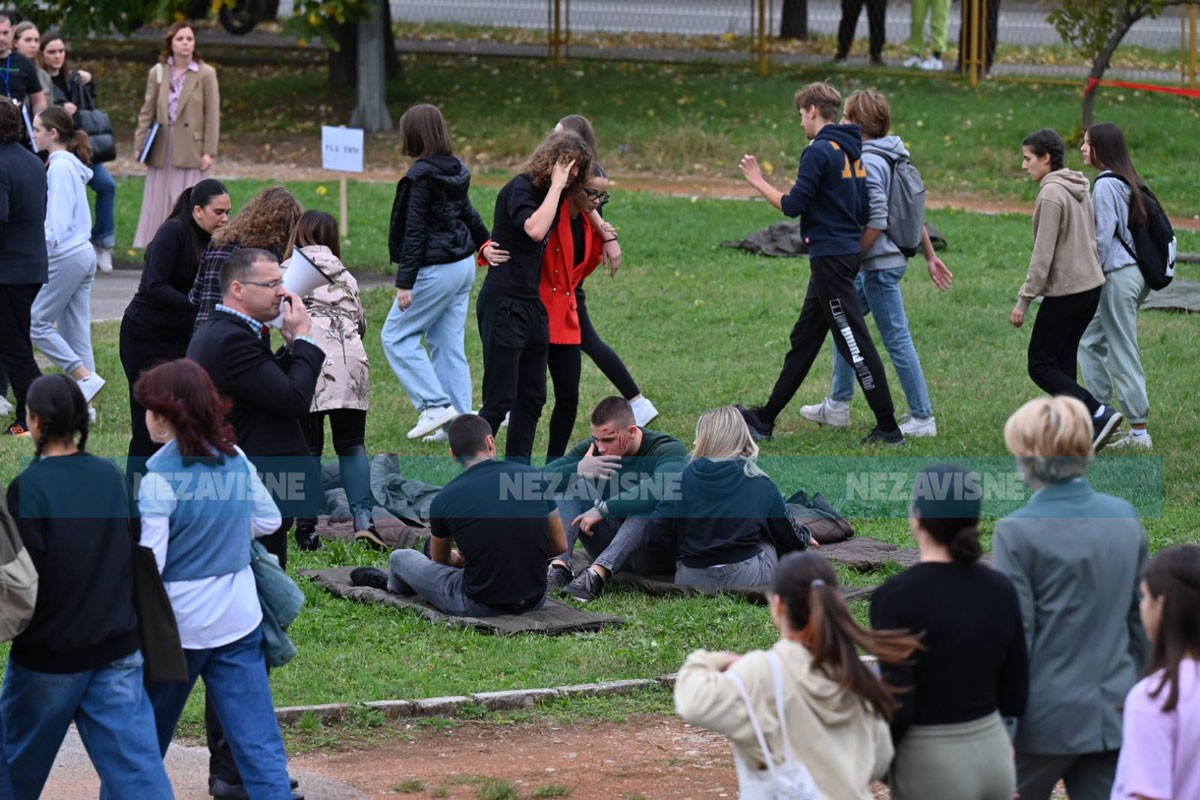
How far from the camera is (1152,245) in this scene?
33.5 ft

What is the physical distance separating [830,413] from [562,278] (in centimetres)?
259

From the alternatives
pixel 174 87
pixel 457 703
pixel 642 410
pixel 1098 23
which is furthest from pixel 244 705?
pixel 1098 23

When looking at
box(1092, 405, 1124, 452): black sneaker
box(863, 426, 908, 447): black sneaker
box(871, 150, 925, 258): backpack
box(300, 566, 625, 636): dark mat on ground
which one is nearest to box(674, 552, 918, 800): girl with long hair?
box(300, 566, 625, 636): dark mat on ground

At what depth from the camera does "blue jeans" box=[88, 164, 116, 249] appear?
51.7 ft

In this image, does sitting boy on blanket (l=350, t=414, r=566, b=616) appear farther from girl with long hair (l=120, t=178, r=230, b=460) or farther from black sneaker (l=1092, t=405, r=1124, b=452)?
black sneaker (l=1092, t=405, r=1124, b=452)

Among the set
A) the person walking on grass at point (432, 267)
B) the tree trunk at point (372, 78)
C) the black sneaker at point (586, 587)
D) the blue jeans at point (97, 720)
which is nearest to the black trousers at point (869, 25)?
the tree trunk at point (372, 78)

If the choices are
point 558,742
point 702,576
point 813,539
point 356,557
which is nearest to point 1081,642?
point 558,742

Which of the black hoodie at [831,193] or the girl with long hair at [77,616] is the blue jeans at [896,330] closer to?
the black hoodie at [831,193]

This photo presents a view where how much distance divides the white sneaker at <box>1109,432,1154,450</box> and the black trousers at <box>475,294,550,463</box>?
3590 millimetres

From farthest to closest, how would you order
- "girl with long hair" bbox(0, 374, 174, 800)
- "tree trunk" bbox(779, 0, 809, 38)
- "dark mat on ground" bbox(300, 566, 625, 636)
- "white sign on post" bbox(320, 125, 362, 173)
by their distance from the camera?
"tree trunk" bbox(779, 0, 809, 38) < "white sign on post" bbox(320, 125, 362, 173) < "dark mat on ground" bbox(300, 566, 625, 636) < "girl with long hair" bbox(0, 374, 174, 800)

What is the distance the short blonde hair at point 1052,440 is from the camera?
4555 mm

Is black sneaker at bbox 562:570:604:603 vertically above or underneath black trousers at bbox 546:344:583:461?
underneath

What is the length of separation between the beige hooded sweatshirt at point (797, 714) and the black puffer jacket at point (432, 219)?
20.4ft

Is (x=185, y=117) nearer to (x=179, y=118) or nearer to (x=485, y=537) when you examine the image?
(x=179, y=118)
